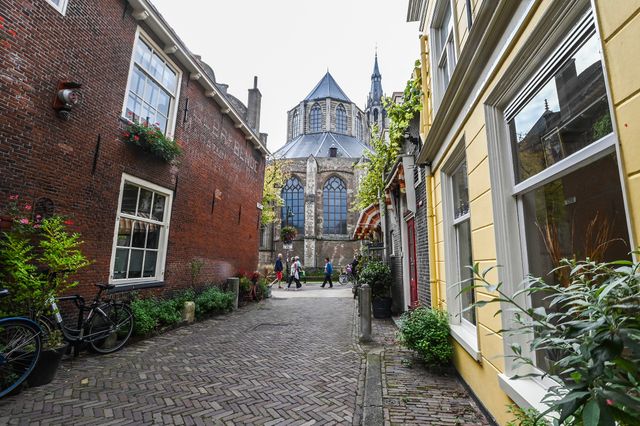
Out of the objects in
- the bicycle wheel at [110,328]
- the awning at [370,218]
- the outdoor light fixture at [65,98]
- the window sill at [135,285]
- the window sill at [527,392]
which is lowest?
the bicycle wheel at [110,328]

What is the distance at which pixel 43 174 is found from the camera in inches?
185

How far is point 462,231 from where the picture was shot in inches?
159

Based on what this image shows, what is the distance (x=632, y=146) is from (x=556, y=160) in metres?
0.77

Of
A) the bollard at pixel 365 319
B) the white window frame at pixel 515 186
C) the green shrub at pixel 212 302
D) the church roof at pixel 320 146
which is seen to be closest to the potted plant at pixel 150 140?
the green shrub at pixel 212 302

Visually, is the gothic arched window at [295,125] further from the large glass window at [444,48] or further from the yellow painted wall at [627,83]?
the yellow painted wall at [627,83]

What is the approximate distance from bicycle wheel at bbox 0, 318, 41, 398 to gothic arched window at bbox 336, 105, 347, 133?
3860 centimetres

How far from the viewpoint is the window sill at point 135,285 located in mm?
5955

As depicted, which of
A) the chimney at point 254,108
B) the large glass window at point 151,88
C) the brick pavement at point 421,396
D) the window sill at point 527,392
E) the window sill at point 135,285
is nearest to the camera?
the window sill at point 527,392

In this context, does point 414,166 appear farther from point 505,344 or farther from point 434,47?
point 505,344

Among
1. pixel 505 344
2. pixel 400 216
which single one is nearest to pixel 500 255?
pixel 505 344

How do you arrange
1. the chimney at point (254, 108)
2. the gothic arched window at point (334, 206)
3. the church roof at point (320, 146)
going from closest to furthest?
the chimney at point (254, 108)
the gothic arched window at point (334, 206)
the church roof at point (320, 146)

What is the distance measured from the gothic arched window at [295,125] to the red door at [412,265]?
36084 mm

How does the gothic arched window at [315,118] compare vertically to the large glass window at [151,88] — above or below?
above

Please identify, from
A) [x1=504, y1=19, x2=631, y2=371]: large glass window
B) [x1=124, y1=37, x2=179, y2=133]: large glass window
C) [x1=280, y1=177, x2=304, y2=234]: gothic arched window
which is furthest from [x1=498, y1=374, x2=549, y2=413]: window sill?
[x1=280, y1=177, x2=304, y2=234]: gothic arched window
